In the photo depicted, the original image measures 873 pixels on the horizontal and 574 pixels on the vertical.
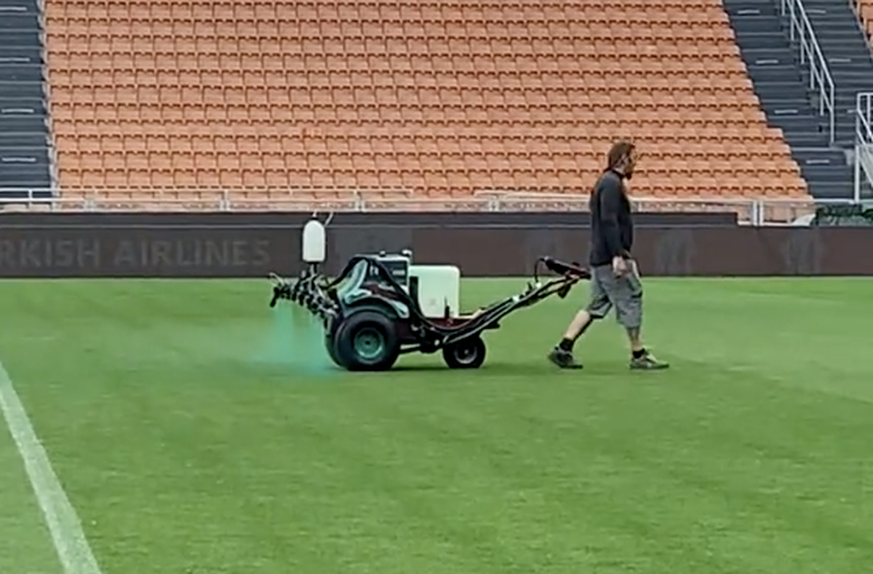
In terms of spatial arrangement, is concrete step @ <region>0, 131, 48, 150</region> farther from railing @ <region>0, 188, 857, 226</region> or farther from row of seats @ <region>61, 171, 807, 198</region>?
railing @ <region>0, 188, 857, 226</region>

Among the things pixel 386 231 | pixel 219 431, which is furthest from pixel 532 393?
pixel 386 231

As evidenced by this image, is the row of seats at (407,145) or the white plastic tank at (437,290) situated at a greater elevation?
the row of seats at (407,145)

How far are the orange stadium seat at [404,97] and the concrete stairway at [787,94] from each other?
417 mm

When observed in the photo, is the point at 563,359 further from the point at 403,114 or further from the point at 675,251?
the point at 403,114

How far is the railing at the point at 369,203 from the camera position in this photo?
3400 centimetres

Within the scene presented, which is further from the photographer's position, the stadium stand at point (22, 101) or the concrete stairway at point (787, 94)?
the concrete stairway at point (787, 94)

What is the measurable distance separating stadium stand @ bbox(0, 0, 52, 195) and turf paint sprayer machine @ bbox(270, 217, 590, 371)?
21532 mm

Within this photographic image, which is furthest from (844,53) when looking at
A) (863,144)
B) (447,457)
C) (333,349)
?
(447,457)

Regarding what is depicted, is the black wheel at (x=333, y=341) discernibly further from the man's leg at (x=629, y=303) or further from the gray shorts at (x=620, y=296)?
the man's leg at (x=629, y=303)

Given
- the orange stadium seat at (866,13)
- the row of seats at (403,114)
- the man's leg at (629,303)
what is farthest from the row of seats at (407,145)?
the man's leg at (629,303)

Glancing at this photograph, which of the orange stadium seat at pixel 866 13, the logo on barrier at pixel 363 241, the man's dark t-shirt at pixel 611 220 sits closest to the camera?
the man's dark t-shirt at pixel 611 220

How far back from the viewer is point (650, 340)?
61.8 ft

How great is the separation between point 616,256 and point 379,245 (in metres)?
17.2

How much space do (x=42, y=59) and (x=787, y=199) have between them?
577 inches
